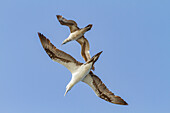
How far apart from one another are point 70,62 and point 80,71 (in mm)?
Answer: 1163

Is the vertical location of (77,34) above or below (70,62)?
above

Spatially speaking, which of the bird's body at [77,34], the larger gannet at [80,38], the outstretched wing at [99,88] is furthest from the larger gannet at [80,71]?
the bird's body at [77,34]

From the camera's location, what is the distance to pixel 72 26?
116 ft

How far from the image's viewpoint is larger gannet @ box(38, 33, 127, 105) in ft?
93.7

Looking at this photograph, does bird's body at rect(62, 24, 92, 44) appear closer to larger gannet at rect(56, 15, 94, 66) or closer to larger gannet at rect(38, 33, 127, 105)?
larger gannet at rect(56, 15, 94, 66)

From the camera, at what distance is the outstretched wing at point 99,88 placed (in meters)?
30.5

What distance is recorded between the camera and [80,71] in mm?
29547

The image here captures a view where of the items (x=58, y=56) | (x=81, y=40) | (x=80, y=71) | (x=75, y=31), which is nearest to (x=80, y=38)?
(x=81, y=40)

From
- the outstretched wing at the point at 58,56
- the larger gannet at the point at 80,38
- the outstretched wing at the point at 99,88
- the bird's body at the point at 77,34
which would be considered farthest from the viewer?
the larger gannet at the point at 80,38

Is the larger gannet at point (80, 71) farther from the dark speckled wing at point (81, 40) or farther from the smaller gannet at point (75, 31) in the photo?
the smaller gannet at point (75, 31)

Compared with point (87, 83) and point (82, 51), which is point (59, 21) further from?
point (87, 83)

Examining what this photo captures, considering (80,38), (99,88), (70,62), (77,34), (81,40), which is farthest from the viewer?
(81,40)

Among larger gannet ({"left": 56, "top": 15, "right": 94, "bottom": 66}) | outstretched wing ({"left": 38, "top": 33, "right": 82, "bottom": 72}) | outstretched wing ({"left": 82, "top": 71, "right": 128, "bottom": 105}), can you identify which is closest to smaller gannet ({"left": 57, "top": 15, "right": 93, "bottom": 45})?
larger gannet ({"left": 56, "top": 15, "right": 94, "bottom": 66})

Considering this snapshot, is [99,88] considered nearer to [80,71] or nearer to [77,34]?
[80,71]
